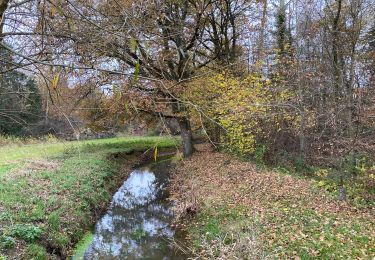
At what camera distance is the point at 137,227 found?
10.2 m

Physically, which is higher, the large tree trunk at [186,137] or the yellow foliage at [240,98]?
the yellow foliage at [240,98]

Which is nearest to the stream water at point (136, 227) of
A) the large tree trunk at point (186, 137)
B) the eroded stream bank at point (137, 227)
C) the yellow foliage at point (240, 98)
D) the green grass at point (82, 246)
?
the eroded stream bank at point (137, 227)

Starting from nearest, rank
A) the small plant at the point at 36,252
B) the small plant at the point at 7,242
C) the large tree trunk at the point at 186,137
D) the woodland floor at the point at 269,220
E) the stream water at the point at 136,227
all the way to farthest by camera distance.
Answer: the small plant at the point at 7,242, the woodland floor at the point at 269,220, the small plant at the point at 36,252, the stream water at the point at 136,227, the large tree trunk at the point at 186,137

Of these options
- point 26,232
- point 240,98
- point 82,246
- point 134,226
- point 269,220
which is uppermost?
point 240,98

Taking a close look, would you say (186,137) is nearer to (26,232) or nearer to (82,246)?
(82,246)

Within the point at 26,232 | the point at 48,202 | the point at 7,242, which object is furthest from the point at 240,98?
the point at 7,242

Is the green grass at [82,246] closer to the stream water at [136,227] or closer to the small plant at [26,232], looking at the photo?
the stream water at [136,227]

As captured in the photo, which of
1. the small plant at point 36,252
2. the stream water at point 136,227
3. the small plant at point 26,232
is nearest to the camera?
the small plant at point 36,252

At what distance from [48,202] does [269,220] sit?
596 cm

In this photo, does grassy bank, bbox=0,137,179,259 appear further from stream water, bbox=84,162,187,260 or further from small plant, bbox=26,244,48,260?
stream water, bbox=84,162,187,260

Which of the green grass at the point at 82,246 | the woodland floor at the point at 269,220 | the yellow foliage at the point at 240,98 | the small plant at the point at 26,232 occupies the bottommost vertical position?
the green grass at the point at 82,246

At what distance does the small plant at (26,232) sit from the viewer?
6863 millimetres

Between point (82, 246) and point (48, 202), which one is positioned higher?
point (48, 202)

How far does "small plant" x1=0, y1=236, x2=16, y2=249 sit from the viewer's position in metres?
6.32
